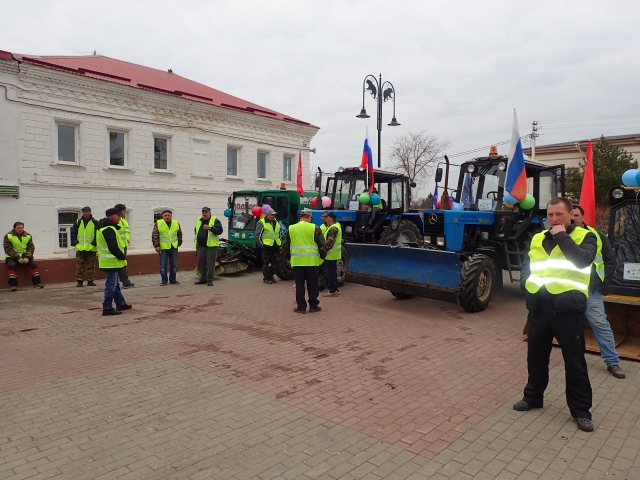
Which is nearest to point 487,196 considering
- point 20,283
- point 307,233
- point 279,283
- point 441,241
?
point 441,241

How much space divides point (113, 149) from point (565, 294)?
634 inches

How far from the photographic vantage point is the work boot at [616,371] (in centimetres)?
521

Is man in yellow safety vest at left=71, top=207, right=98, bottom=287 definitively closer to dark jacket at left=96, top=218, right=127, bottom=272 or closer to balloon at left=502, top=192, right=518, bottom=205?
dark jacket at left=96, top=218, right=127, bottom=272

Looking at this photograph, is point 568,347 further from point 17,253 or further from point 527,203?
point 17,253

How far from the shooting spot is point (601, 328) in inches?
210

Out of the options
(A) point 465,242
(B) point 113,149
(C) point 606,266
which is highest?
(B) point 113,149

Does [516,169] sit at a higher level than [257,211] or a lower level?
higher

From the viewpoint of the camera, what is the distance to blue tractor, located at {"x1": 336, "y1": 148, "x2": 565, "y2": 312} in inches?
327

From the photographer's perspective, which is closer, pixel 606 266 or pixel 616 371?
pixel 606 266

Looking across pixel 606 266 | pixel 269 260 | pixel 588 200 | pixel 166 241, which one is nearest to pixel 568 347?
pixel 606 266

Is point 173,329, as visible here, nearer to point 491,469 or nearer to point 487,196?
point 491,469

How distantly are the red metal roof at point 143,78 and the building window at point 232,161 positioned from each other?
176 centimetres

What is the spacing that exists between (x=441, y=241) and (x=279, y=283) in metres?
4.51

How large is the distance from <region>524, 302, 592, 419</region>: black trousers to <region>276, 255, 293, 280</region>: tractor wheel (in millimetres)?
8908
